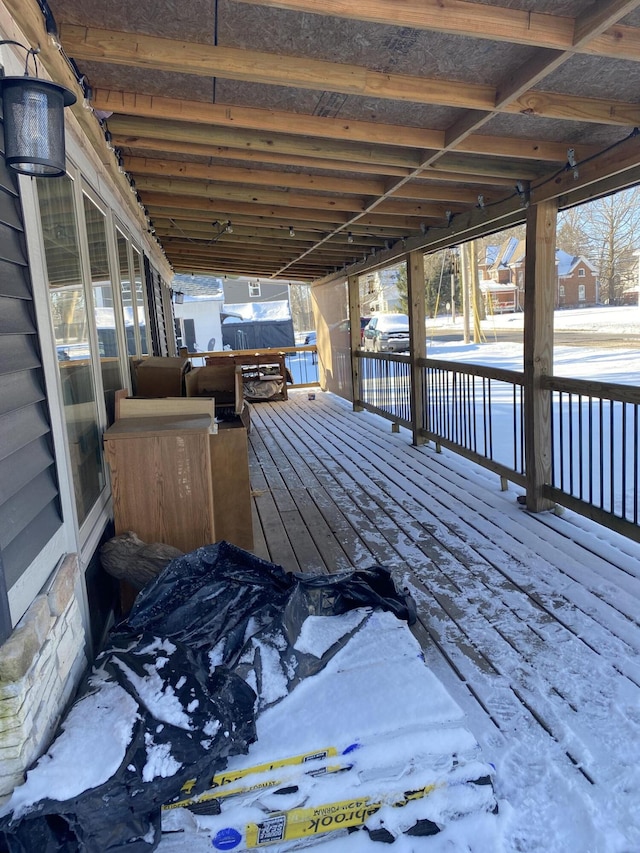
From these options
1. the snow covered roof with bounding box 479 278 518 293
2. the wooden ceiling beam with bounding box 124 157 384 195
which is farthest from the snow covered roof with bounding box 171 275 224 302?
the wooden ceiling beam with bounding box 124 157 384 195

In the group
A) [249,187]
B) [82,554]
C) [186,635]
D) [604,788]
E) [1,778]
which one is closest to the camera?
[1,778]

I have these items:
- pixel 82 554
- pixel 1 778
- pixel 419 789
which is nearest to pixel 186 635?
pixel 82 554

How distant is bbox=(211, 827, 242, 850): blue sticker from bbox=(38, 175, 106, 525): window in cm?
125

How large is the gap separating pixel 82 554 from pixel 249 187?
354 centimetres

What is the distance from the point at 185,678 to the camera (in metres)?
1.69

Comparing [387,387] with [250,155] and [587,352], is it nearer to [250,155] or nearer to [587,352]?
[250,155]

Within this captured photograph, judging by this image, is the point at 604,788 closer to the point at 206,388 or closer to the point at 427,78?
the point at 427,78

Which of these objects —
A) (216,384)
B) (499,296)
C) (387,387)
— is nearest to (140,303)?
(216,384)

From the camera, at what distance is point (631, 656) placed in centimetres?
232

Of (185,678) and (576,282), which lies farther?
(576,282)

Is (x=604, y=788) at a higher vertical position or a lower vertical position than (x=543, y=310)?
lower

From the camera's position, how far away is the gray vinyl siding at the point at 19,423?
1463 mm

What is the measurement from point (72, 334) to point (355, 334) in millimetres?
6934

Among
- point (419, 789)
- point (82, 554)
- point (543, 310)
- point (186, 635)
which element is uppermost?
point (543, 310)
